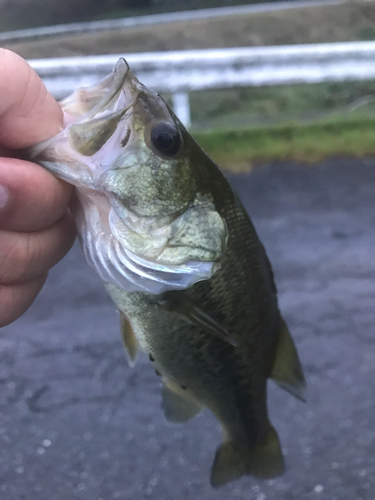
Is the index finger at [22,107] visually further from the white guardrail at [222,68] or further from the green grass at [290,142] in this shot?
the white guardrail at [222,68]

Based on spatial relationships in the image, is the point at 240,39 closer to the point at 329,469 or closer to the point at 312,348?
the point at 312,348

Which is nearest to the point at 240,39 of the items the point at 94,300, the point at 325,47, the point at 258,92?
the point at 258,92

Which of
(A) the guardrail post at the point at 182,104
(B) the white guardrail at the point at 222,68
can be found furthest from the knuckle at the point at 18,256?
(A) the guardrail post at the point at 182,104

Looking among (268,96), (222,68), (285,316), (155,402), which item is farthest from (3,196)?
(268,96)

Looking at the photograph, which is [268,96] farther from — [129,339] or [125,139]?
[125,139]

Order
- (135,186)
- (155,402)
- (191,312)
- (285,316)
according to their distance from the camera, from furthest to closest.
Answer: (285,316), (155,402), (191,312), (135,186)

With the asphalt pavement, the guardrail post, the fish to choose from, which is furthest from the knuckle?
the guardrail post

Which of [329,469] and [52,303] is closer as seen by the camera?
[329,469]
